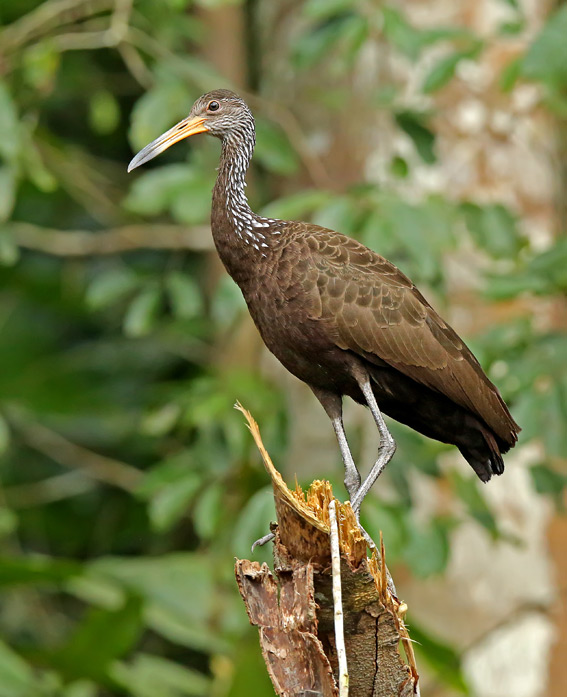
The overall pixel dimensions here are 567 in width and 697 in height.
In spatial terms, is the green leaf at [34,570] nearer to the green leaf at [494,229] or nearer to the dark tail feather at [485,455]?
the dark tail feather at [485,455]

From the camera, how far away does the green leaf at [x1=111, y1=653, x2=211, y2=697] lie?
267 inches

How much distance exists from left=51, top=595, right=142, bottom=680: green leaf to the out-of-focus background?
0.02 m

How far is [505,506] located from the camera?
717 centimetres

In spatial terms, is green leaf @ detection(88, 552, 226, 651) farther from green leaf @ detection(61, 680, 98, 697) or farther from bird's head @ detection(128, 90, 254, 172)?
bird's head @ detection(128, 90, 254, 172)

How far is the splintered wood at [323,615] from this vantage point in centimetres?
335

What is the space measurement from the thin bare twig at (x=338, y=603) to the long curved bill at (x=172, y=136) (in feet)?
5.58

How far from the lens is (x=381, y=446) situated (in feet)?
14.7

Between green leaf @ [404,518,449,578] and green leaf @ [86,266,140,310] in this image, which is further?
green leaf @ [86,266,140,310]

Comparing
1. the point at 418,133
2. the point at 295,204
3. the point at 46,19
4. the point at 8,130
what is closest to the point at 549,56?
the point at 418,133

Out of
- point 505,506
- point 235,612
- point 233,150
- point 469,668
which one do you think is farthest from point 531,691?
point 233,150

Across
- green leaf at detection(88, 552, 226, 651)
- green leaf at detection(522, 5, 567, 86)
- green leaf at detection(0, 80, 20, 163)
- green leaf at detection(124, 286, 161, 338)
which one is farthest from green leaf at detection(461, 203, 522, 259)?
green leaf at detection(88, 552, 226, 651)

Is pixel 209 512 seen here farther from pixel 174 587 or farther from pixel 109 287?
pixel 109 287

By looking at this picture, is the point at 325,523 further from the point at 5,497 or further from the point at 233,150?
the point at 5,497

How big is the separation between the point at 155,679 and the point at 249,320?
7.35 ft
